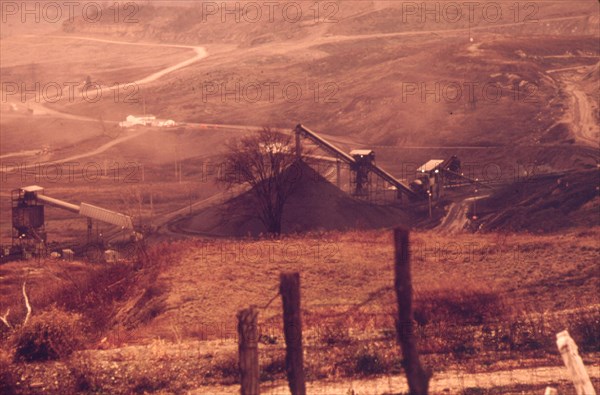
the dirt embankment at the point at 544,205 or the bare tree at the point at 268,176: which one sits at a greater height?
the bare tree at the point at 268,176

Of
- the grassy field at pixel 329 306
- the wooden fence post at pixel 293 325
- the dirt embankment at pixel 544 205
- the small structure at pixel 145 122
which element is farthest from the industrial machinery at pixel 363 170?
the wooden fence post at pixel 293 325

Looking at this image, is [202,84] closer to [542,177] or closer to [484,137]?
[484,137]

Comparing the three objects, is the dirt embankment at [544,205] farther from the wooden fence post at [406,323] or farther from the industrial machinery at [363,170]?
the wooden fence post at [406,323]

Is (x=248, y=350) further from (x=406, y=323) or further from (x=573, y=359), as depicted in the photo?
(x=573, y=359)

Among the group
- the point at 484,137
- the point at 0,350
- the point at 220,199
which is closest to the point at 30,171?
the point at 220,199

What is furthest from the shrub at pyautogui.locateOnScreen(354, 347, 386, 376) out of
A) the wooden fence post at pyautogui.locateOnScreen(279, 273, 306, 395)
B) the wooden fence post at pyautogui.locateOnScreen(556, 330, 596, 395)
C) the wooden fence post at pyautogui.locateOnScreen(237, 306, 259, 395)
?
the wooden fence post at pyautogui.locateOnScreen(556, 330, 596, 395)

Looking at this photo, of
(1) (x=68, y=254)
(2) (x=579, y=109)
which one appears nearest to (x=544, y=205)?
(1) (x=68, y=254)

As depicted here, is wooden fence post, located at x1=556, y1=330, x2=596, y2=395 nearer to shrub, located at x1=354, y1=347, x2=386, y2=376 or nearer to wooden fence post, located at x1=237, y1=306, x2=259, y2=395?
wooden fence post, located at x1=237, y1=306, x2=259, y2=395
